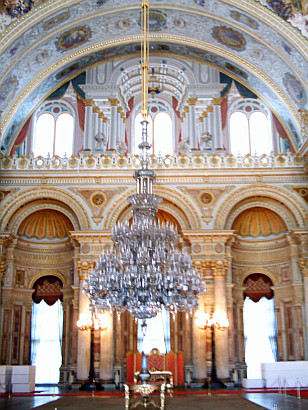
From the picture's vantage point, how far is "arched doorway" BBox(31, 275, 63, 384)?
2148 cm

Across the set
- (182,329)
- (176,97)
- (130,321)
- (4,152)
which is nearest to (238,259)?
(182,329)

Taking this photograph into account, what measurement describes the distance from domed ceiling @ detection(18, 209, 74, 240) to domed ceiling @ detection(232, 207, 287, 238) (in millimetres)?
7093

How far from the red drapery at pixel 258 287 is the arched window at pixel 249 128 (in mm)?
5436

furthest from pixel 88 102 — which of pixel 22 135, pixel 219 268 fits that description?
pixel 219 268

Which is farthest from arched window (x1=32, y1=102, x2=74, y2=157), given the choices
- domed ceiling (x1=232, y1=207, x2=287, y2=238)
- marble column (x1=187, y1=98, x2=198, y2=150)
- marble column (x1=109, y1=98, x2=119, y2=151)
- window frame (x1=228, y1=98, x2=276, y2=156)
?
domed ceiling (x1=232, y1=207, x2=287, y2=238)

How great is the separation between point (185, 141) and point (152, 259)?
33.0 feet

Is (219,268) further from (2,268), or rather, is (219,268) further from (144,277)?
(2,268)

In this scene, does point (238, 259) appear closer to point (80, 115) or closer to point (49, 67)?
point (80, 115)

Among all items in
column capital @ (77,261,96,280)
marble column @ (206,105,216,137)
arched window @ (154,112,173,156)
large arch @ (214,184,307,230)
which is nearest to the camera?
column capital @ (77,261,96,280)

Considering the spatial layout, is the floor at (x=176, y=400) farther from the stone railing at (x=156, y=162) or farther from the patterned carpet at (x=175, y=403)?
the stone railing at (x=156, y=162)

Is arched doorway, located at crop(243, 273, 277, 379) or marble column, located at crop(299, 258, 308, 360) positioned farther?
arched doorway, located at crop(243, 273, 277, 379)

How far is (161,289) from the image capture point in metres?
13.7

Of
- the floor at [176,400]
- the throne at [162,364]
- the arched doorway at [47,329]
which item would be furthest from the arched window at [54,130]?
the floor at [176,400]

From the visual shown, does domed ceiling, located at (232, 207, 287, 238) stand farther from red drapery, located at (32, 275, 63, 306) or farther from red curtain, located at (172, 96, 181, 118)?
red drapery, located at (32, 275, 63, 306)
